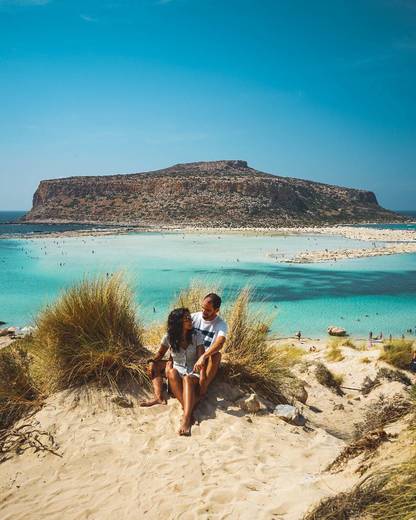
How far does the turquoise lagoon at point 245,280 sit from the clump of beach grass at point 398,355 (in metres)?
3.28

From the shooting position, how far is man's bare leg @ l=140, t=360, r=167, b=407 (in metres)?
4.62

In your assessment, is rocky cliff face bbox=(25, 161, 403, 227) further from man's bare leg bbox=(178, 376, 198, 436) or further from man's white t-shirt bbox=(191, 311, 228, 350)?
man's bare leg bbox=(178, 376, 198, 436)

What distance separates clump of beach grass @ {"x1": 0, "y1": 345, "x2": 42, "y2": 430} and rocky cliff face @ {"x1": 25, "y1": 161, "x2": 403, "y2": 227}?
205 ft

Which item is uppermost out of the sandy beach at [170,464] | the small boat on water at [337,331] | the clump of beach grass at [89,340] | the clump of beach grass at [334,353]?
the clump of beach grass at [89,340]

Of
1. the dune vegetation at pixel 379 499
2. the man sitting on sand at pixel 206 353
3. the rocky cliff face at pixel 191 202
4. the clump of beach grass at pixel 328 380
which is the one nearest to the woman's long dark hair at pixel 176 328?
the man sitting on sand at pixel 206 353

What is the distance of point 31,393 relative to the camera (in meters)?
4.78

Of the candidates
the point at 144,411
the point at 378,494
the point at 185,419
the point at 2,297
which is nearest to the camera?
the point at 378,494

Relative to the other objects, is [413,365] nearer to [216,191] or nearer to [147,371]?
[147,371]

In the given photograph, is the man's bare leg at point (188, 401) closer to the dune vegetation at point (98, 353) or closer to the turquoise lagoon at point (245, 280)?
the dune vegetation at point (98, 353)

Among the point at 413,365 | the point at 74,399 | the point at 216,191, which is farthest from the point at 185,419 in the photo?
the point at 216,191

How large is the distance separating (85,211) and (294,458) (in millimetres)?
85877

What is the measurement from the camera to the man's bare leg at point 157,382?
4618mm

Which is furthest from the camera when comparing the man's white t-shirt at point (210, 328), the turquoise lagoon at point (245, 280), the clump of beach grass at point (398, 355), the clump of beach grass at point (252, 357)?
the turquoise lagoon at point (245, 280)

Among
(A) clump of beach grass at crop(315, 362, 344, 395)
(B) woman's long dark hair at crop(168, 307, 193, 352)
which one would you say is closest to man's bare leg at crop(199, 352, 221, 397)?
(B) woman's long dark hair at crop(168, 307, 193, 352)
